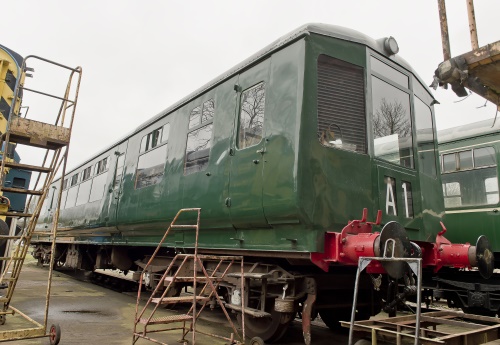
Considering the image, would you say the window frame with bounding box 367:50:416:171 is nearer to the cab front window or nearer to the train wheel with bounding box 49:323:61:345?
the cab front window

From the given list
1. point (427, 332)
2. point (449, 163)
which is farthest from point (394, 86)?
point (449, 163)

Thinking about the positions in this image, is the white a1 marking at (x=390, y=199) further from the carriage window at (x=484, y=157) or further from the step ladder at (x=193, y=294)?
the carriage window at (x=484, y=157)

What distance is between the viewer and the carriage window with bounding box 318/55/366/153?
415cm

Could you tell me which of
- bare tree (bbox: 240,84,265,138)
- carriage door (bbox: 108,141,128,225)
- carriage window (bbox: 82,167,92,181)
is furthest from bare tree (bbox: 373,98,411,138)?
carriage window (bbox: 82,167,92,181)

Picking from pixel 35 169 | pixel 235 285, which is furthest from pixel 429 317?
pixel 35 169

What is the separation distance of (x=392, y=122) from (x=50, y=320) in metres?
5.32

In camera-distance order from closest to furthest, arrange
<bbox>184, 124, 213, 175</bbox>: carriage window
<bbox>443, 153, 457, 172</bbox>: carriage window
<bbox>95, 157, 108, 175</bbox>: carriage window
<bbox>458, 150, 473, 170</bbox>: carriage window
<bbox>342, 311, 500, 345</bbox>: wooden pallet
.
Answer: <bbox>342, 311, 500, 345</bbox>: wooden pallet
<bbox>184, 124, 213, 175</bbox>: carriage window
<bbox>458, 150, 473, 170</bbox>: carriage window
<bbox>443, 153, 457, 172</bbox>: carriage window
<bbox>95, 157, 108, 175</bbox>: carriage window

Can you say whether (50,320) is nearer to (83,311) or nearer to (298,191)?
(83,311)

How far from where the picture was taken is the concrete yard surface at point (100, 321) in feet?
15.6

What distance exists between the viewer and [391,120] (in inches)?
186

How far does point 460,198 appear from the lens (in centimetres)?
689

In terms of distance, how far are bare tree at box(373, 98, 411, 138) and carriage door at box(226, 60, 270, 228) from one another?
1.32 m

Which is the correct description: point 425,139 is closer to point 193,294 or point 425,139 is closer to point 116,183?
point 193,294

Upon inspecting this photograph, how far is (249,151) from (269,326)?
1968 millimetres
